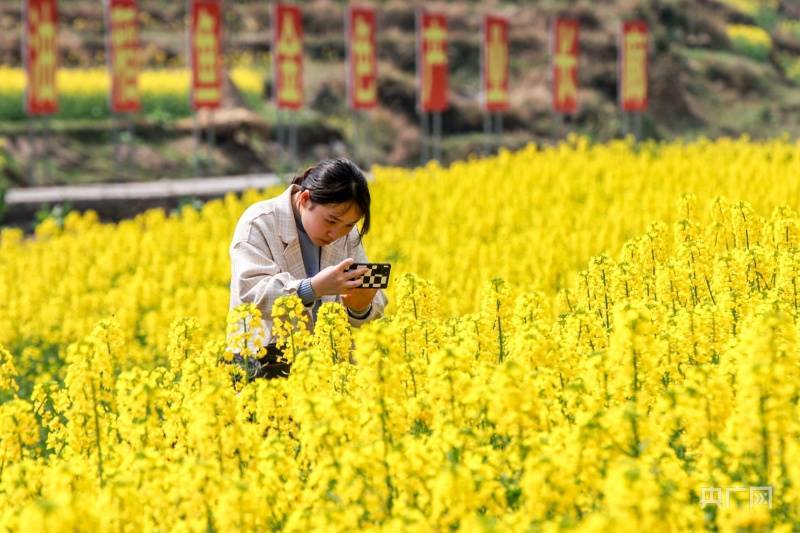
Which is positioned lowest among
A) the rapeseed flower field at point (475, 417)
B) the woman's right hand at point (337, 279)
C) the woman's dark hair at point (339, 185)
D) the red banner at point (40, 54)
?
the rapeseed flower field at point (475, 417)

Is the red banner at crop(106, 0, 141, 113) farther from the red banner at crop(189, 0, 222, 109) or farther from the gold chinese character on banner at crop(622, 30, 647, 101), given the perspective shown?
the gold chinese character on banner at crop(622, 30, 647, 101)

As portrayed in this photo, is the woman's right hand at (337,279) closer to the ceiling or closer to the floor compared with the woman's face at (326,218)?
closer to the floor

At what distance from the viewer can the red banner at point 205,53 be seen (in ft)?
65.6

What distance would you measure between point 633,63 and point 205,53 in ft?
25.4

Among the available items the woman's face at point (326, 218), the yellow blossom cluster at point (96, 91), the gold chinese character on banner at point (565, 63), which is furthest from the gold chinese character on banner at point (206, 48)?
the woman's face at point (326, 218)

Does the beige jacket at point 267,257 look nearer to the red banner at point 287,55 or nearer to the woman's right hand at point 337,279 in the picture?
the woman's right hand at point 337,279

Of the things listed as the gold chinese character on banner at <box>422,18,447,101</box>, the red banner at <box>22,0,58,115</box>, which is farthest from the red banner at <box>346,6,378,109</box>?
the red banner at <box>22,0,58,115</box>

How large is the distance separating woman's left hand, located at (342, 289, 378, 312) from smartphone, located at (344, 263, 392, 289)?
11cm

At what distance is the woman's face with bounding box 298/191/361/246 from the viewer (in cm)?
552

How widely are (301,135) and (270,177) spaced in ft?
13.2

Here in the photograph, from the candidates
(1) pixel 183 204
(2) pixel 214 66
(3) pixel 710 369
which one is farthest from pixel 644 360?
(2) pixel 214 66

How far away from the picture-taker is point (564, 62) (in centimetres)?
2275

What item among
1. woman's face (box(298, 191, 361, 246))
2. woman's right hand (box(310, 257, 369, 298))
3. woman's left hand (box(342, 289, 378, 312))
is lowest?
woman's left hand (box(342, 289, 378, 312))

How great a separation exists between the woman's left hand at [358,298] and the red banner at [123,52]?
15257 millimetres
